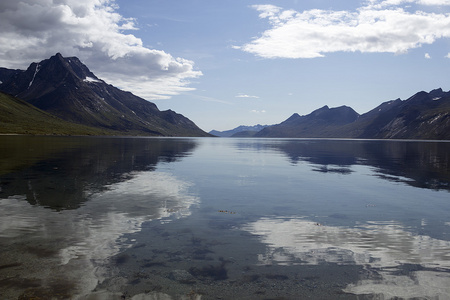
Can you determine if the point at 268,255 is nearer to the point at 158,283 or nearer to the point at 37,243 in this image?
the point at 158,283

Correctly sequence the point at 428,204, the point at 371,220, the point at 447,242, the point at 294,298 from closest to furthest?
the point at 294,298 < the point at 447,242 < the point at 371,220 < the point at 428,204

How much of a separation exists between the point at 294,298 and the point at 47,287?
954cm

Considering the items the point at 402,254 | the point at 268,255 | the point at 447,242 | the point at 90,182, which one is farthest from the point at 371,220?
the point at 90,182

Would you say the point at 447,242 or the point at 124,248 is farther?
the point at 447,242

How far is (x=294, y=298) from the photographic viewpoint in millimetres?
11711

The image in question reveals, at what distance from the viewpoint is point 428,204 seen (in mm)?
29609

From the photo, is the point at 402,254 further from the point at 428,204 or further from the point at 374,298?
the point at 428,204

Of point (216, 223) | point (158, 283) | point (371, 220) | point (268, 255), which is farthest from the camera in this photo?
point (371, 220)

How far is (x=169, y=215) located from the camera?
79.5 ft

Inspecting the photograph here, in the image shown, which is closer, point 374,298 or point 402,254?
point 374,298

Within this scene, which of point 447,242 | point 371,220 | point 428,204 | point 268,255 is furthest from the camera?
point 428,204

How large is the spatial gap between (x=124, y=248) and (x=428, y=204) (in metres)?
28.0

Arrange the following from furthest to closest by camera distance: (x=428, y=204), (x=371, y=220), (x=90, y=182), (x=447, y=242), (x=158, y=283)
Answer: (x=90, y=182)
(x=428, y=204)
(x=371, y=220)
(x=447, y=242)
(x=158, y=283)

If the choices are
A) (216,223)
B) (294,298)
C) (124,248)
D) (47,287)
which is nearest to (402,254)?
(294,298)
